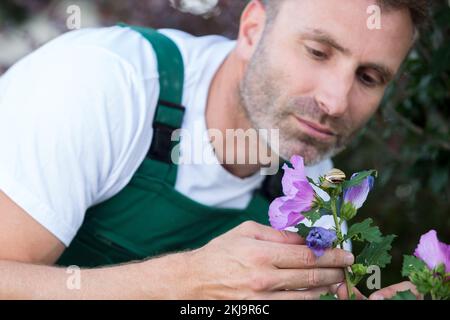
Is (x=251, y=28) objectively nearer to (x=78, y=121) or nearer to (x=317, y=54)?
(x=317, y=54)

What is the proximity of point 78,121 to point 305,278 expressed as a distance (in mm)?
845

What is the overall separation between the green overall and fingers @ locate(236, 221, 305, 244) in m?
0.83

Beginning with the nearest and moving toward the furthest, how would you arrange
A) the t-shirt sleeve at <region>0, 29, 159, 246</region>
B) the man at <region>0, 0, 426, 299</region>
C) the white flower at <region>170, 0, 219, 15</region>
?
the man at <region>0, 0, 426, 299</region>
the t-shirt sleeve at <region>0, 29, 159, 246</region>
the white flower at <region>170, 0, 219, 15</region>

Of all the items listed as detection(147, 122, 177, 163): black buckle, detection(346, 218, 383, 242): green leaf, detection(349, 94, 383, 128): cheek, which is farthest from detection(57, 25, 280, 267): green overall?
detection(346, 218, 383, 242): green leaf

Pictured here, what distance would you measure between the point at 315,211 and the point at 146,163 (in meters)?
1.07

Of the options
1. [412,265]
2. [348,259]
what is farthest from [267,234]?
[412,265]

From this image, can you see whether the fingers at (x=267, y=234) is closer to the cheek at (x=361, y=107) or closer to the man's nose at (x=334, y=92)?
the man's nose at (x=334, y=92)

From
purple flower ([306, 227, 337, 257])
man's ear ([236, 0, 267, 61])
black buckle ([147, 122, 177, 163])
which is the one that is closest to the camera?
purple flower ([306, 227, 337, 257])

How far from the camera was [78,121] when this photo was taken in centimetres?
196

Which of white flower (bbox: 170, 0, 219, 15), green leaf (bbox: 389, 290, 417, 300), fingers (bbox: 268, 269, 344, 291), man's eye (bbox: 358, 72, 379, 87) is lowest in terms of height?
green leaf (bbox: 389, 290, 417, 300)

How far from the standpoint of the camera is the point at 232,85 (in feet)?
8.16

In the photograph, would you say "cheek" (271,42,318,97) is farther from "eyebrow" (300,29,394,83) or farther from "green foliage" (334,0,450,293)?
"green foliage" (334,0,450,293)

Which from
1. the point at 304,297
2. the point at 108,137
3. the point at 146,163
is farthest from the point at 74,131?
the point at 304,297

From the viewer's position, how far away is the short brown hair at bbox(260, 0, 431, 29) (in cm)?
218
